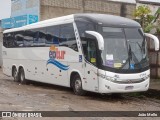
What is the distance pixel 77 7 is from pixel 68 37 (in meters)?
23.4

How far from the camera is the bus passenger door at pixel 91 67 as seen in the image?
14645mm

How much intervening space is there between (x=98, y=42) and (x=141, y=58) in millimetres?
2004

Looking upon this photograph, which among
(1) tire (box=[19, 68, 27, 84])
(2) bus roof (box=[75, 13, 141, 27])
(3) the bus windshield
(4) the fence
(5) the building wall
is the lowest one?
(1) tire (box=[19, 68, 27, 84])

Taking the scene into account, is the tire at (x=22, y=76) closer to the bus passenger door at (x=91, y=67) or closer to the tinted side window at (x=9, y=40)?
the tinted side window at (x=9, y=40)

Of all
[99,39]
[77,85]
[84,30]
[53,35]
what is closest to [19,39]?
[53,35]

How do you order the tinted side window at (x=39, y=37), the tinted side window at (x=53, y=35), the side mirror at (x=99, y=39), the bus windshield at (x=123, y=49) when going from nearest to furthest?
the side mirror at (x=99, y=39) < the bus windshield at (x=123, y=49) < the tinted side window at (x=53, y=35) < the tinted side window at (x=39, y=37)

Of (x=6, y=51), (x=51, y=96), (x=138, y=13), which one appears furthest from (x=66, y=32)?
(x=138, y=13)

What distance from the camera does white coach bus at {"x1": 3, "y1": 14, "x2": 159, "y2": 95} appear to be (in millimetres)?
14398

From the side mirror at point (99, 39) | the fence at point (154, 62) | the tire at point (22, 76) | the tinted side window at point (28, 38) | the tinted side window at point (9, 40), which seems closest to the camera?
the side mirror at point (99, 39)

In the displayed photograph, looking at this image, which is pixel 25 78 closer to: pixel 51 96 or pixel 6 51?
pixel 6 51

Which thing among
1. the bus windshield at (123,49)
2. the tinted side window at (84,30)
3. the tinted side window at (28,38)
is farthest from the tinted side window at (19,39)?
the bus windshield at (123,49)

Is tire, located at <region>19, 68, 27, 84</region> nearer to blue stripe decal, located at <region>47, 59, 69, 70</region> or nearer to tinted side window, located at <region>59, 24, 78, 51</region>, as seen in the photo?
blue stripe decal, located at <region>47, 59, 69, 70</region>

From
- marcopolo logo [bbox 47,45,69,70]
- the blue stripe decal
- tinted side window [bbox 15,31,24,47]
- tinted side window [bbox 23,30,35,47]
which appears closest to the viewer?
the blue stripe decal

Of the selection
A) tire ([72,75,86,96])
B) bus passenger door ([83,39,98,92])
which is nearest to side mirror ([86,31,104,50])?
bus passenger door ([83,39,98,92])
